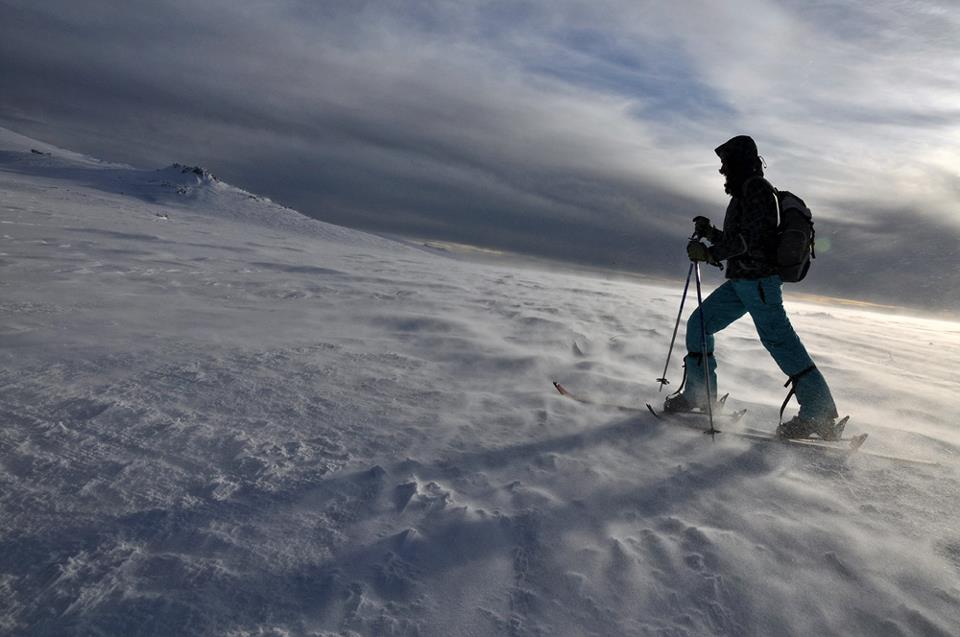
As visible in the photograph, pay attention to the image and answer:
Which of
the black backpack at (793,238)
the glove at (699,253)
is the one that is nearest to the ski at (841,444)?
the black backpack at (793,238)

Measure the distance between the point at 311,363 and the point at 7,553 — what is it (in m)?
2.79

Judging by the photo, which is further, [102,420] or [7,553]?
[102,420]

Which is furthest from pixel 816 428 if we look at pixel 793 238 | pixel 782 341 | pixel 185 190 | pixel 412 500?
pixel 185 190

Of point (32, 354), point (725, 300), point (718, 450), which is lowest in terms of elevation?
point (32, 354)

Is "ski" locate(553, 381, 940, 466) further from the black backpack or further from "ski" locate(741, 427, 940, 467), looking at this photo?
the black backpack

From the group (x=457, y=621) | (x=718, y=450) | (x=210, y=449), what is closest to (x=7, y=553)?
(x=210, y=449)

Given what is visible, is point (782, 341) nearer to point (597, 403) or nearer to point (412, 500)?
point (597, 403)

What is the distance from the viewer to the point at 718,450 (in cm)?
345

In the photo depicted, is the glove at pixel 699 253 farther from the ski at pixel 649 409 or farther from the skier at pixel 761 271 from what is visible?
the ski at pixel 649 409

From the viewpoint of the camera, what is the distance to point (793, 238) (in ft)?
12.1

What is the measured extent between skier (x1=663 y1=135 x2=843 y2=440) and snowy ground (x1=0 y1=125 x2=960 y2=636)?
428mm

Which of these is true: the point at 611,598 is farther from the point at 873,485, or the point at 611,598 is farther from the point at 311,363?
the point at 311,363

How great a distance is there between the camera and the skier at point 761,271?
12.4 feet

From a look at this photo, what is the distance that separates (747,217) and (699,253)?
47 centimetres
